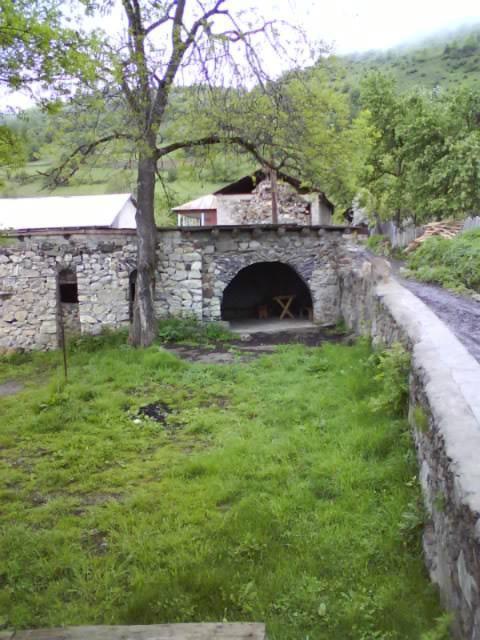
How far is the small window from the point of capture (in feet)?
43.7

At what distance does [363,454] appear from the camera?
5070mm

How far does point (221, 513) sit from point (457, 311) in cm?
525

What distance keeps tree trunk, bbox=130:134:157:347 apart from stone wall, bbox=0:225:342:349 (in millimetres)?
1218

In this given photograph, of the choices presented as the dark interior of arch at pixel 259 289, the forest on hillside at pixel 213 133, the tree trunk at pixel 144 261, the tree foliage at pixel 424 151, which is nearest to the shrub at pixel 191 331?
the tree trunk at pixel 144 261

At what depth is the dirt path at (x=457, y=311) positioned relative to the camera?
5992 mm

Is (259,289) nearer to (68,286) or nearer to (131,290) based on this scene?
(131,290)

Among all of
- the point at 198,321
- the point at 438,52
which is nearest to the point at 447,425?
the point at 198,321

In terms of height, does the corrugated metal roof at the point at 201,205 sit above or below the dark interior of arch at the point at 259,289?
above

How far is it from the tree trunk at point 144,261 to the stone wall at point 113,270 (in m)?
1.22

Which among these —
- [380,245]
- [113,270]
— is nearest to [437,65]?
[380,245]

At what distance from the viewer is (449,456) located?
9.34ft

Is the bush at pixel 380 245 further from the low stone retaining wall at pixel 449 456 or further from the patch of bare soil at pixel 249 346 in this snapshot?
the low stone retaining wall at pixel 449 456

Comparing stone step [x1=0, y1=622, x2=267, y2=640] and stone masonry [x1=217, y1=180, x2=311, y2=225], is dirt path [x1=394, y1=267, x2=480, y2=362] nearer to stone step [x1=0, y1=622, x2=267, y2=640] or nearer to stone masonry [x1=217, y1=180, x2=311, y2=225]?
stone step [x1=0, y1=622, x2=267, y2=640]

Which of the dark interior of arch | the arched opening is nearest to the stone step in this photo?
the arched opening
